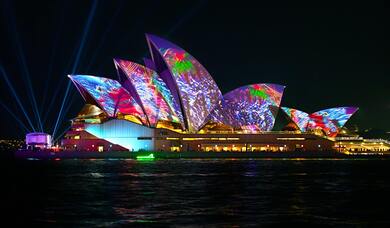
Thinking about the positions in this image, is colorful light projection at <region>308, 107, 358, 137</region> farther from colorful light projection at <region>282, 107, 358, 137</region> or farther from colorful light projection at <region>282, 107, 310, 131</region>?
colorful light projection at <region>282, 107, 310, 131</region>

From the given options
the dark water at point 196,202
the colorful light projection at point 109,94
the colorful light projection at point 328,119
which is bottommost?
the dark water at point 196,202

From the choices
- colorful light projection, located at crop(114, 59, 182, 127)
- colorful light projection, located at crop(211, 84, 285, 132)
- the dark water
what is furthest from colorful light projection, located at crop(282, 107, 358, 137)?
the dark water

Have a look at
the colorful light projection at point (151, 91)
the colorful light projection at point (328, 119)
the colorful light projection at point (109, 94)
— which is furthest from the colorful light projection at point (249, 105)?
the colorful light projection at point (109, 94)

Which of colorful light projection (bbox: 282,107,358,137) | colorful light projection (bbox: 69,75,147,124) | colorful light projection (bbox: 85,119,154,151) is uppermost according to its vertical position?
colorful light projection (bbox: 69,75,147,124)

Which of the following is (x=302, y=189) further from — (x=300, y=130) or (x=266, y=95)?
(x=300, y=130)

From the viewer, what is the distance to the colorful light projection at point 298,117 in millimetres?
102375

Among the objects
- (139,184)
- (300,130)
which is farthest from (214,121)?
(139,184)

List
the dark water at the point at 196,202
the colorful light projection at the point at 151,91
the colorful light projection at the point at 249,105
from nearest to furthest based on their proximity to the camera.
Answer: the dark water at the point at 196,202 → the colorful light projection at the point at 151,91 → the colorful light projection at the point at 249,105

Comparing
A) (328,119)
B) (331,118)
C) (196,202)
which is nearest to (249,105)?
(328,119)

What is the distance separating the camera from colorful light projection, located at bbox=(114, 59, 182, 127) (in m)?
79.0

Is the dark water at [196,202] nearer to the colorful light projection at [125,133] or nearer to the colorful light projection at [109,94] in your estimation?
the colorful light projection at [109,94]

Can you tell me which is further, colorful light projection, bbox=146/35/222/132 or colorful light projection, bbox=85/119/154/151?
colorful light projection, bbox=85/119/154/151

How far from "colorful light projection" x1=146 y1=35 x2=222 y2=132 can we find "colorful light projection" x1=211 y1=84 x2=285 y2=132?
3.79 m

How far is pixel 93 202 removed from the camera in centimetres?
2727
